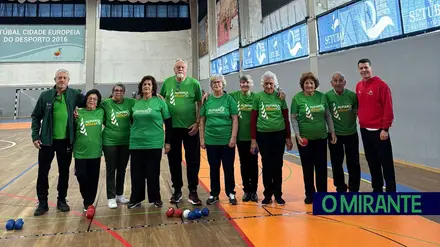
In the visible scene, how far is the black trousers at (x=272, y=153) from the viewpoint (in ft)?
9.75

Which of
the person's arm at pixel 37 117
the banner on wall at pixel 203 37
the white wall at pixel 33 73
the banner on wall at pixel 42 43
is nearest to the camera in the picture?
the person's arm at pixel 37 117

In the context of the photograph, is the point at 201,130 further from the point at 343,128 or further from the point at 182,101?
the point at 343,128

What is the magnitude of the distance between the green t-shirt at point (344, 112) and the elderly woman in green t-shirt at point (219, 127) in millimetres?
1069

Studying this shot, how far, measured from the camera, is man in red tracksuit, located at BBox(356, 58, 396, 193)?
2.85m

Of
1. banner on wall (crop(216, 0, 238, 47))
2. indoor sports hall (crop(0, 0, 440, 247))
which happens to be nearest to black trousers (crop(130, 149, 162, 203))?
indoor sports hall (crop(0, 0, 440, 247))

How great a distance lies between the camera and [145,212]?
2939 millimetres

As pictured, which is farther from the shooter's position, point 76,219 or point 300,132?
point 300,132

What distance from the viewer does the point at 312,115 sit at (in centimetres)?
298

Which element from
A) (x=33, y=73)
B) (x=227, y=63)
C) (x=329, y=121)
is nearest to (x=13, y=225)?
(x=329, y=121)

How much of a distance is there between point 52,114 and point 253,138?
200 cm

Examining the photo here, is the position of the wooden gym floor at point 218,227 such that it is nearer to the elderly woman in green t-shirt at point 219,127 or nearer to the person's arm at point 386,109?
the elderly woman in green t-shirt at point 219,127

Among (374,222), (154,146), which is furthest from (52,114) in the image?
(374,222)

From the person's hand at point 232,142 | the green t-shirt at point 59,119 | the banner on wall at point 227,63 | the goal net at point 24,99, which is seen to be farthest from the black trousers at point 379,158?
the goal net at point 24,99

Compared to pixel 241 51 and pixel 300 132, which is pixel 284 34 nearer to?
pixel 241 51
